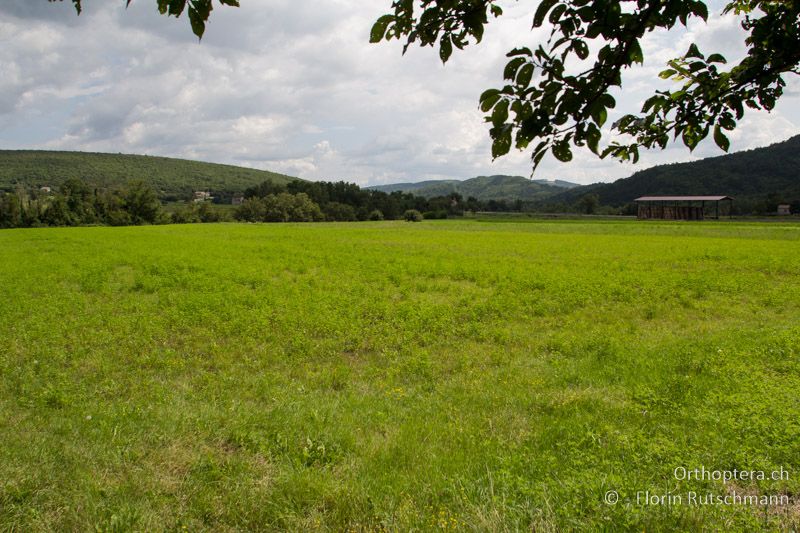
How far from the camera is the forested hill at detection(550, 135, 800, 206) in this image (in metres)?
116

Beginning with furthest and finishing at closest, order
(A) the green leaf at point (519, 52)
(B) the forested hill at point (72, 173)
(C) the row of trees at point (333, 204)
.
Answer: (B) the forested hill at point (72, 173), (C) the row of trees at point (333, 204), (A) the green leaf at point (519, 52)

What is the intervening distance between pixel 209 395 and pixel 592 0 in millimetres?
8200

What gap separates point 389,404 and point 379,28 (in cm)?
620

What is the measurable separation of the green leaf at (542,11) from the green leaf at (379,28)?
877 mm

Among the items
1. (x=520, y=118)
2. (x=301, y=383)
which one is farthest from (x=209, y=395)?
(x=520, y=118)

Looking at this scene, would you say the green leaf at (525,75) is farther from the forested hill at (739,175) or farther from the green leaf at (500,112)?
the forested hill at (739,175)

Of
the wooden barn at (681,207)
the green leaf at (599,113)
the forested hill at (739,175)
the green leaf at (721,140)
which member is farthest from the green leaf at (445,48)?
the forested hill at (739,175)

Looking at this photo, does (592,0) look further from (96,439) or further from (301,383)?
(301,383)

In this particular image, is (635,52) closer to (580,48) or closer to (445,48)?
(580,48)

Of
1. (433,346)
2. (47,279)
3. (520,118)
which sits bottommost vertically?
(433,346)

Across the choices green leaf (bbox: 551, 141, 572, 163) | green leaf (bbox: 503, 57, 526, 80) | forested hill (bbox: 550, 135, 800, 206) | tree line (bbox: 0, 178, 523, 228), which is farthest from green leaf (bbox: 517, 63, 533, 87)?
forested hill (bbox: 550, 135, 800, 206)

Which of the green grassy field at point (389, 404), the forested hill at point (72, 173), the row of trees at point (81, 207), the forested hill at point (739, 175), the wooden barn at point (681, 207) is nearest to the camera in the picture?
the green grassy field at point (389, 404)

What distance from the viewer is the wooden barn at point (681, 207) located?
290 ft

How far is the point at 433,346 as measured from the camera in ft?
38.0
